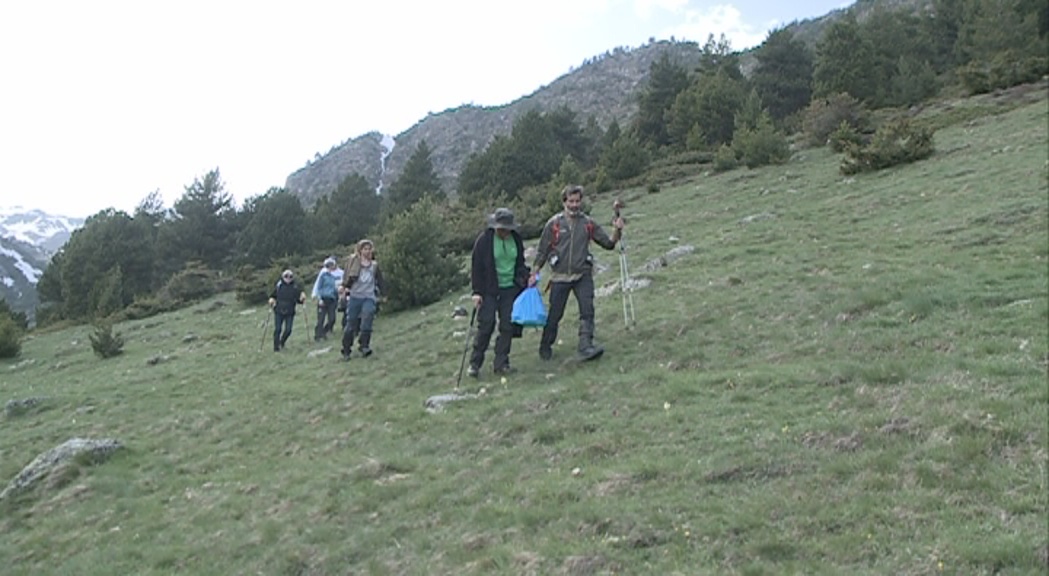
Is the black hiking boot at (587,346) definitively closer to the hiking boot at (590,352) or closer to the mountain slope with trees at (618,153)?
the hiking boot at (590,352)

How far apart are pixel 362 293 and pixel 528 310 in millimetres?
5307

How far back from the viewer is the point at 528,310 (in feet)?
35.7

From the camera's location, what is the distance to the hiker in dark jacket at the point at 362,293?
15023 millimetres

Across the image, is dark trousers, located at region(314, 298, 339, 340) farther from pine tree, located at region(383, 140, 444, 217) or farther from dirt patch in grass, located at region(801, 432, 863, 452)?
pine tree, located at region(383, 140, 444, 217)

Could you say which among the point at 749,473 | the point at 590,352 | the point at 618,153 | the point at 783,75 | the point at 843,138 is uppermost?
the point at 783,75

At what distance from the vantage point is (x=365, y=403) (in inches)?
452

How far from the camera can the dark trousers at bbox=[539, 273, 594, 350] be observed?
11000mm

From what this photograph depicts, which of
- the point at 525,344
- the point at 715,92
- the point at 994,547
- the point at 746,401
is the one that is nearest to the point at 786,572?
the point at 994,547

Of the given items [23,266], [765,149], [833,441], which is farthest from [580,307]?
[23,266]

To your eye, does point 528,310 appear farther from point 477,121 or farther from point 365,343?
point 477,121

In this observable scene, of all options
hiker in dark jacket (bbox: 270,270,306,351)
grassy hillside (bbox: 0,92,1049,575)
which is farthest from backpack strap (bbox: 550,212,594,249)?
hiker in dark jacket (bbox: 270,270,306,351)

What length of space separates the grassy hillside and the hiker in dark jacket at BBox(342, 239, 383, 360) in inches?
29.6

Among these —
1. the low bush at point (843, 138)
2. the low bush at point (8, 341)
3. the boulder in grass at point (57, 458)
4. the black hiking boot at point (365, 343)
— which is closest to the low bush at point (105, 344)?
the low bush at point (8, 341)

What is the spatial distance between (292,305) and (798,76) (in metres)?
54.5
